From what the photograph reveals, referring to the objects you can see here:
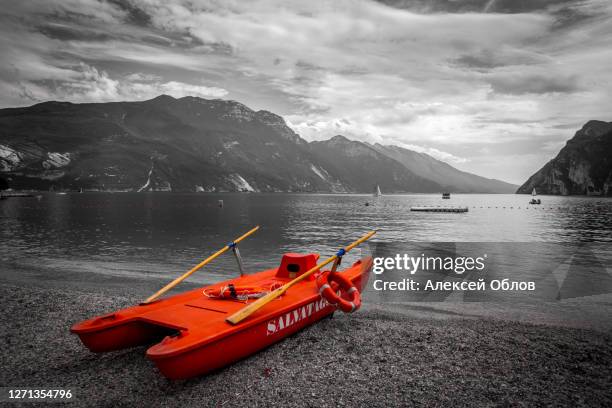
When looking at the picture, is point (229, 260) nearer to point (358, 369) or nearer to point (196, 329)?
point (196, 329)

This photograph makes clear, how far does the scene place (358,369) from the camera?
8477 millimetres

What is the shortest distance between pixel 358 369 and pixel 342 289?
2691mm

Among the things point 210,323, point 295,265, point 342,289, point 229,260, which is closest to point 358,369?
point 342,289

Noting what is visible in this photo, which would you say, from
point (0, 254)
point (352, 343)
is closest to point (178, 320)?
point (352, 343)

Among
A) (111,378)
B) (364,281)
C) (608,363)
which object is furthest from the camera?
(364,281)

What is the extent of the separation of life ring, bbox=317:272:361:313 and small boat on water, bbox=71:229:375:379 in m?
0.02

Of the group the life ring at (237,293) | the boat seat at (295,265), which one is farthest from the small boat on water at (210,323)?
the boat seat at (295,265)

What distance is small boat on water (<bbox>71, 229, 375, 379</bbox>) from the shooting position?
23.9ft

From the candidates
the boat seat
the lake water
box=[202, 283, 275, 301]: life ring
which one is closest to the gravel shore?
box=[202, 283, 275, 301]: life ring

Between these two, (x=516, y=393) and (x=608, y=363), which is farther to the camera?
(x=608, y=363)

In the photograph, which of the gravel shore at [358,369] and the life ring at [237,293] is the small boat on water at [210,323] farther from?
the gravel shore at [358,369]

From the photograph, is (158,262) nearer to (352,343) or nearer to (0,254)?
(0,254)

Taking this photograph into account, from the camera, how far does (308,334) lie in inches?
417

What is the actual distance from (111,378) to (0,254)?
27.3 metres
